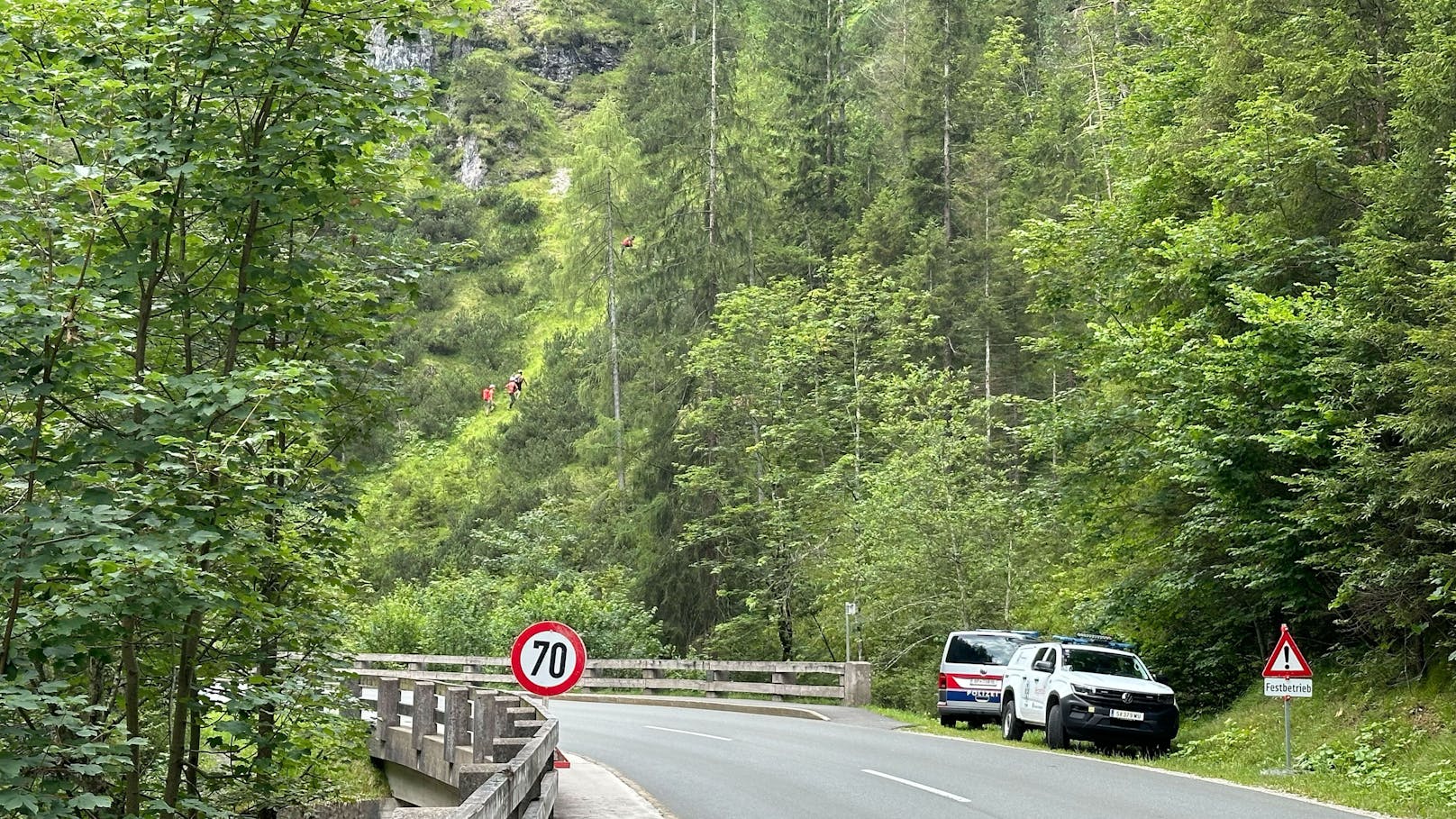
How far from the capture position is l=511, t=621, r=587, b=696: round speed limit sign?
514 inches

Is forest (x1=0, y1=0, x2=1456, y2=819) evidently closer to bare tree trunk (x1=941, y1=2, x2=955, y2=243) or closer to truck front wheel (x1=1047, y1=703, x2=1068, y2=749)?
bare tree trunk (x1=941, y1=2, x2=955, y2=243)

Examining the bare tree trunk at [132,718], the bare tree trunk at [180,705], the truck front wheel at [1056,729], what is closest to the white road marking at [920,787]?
the truck front wheel at [1056,729]

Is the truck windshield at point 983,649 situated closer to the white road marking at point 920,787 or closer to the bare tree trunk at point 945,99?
the white road marking at point 920,787

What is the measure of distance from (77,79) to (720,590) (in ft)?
98.9

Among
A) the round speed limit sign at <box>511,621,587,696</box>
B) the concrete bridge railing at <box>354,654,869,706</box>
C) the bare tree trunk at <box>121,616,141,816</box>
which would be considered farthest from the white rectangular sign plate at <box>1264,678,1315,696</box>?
the concrete bridge railing at <box>354,654,869,706</box>

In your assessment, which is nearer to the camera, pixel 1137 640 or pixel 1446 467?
pixel 1446 467

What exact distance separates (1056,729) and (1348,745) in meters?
4.21

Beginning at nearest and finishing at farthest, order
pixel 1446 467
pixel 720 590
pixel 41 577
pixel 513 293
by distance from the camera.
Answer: pixel 41 577
pixel 1446 467
pixel 720 590
pixel 513 293

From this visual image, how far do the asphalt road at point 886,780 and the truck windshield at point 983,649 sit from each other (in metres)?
2.33

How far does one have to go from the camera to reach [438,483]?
218ft

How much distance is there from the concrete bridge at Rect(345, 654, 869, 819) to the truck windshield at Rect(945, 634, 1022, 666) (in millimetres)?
5776

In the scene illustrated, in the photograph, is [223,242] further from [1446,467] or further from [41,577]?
[1446,467]

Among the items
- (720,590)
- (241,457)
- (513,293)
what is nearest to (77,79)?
(241,457)

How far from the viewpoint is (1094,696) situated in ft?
65.0
